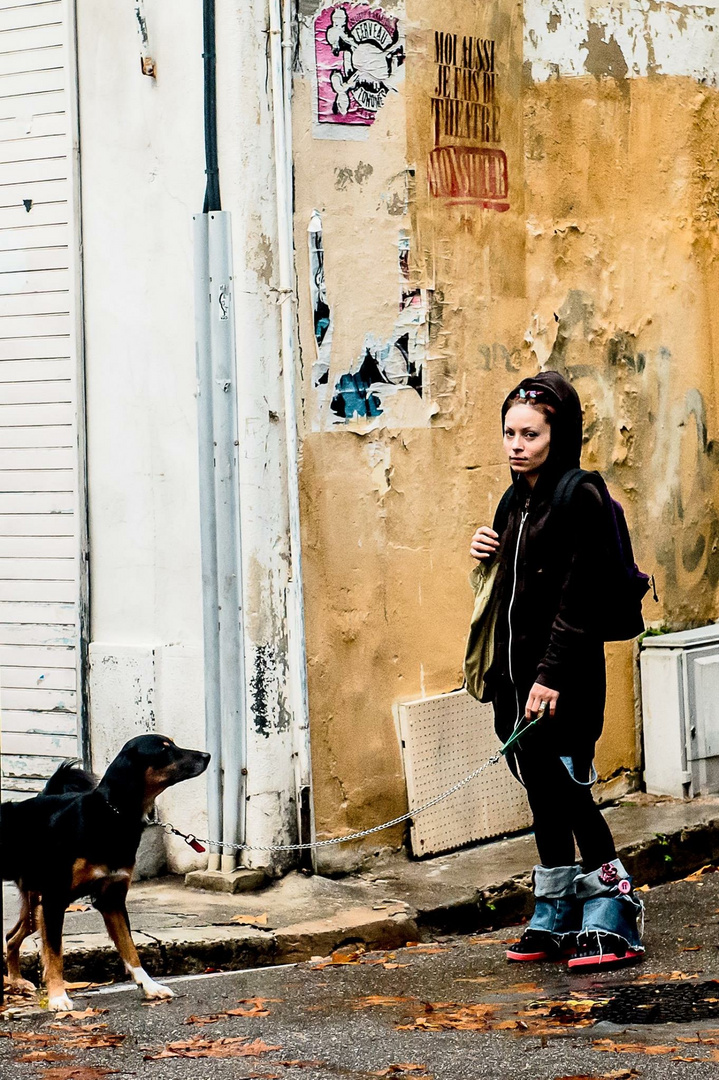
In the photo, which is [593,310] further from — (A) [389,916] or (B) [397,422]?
(A) [389,916]

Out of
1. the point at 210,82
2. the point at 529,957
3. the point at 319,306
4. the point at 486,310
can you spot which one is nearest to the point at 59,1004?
the point at 529,957

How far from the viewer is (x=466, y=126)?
24.4 feet

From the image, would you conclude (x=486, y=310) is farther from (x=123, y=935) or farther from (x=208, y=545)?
(x=123, y=935)

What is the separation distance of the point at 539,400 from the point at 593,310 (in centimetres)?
272

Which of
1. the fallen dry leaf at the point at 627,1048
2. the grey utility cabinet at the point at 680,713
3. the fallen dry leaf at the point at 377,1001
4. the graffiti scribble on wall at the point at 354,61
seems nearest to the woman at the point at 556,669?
the fallen dry leaf at the point at 377,1001

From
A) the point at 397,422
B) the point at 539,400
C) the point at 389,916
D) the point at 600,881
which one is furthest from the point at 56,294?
the point at 600,881

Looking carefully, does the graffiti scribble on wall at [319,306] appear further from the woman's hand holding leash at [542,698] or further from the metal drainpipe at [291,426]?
the woman's hand holding leash at [542,698]

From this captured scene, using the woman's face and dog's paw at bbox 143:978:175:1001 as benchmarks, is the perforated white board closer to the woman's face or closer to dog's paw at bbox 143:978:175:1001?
the woman's face

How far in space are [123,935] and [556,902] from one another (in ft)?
5.23

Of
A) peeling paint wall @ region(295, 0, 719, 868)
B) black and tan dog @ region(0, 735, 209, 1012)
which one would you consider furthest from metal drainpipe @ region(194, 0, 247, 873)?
black and tan dog @ region(0, 735, 209, 1012)

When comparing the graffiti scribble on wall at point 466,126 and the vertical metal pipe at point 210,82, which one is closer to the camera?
the vertical metal pipe at point 210,82

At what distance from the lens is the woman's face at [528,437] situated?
18.3 ft

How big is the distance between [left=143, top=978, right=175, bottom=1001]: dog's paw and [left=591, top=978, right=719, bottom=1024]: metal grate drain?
1.46 metres

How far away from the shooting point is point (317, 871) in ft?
22.2
